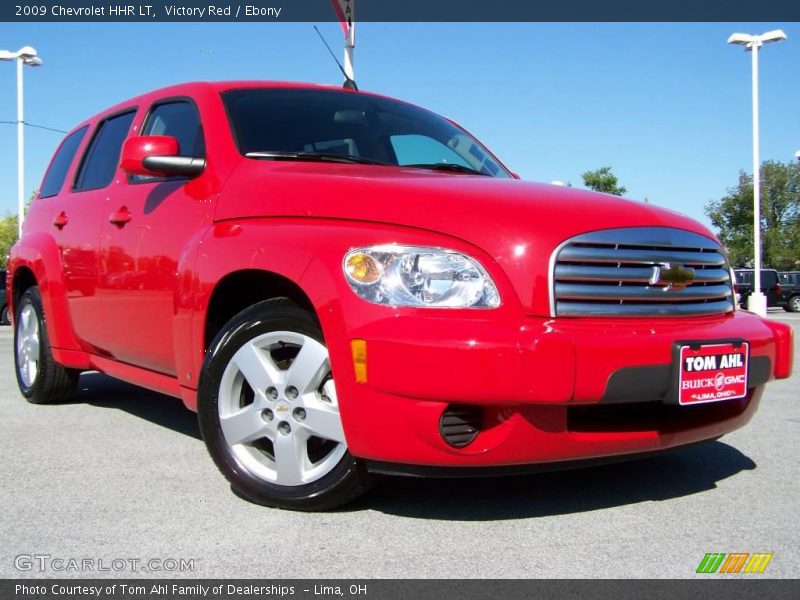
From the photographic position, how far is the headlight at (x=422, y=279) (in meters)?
2.63

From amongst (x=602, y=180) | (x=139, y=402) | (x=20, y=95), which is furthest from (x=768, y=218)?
(x=139, y=402)

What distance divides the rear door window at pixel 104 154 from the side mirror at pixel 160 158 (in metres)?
0.96

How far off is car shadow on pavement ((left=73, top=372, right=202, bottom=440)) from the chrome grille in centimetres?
236

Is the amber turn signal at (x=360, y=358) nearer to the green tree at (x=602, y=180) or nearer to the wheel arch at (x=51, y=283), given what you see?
the wheel arch at (x=51, y=283)

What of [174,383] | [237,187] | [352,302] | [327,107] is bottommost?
[174,383]

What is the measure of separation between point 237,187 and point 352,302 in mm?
954

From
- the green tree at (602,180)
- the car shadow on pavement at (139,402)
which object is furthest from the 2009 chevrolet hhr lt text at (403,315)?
the green tree at (602,180)

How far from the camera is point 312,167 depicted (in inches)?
133

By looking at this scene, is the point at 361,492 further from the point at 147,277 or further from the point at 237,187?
the point at 147,277

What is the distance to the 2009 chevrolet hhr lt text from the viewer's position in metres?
2.59

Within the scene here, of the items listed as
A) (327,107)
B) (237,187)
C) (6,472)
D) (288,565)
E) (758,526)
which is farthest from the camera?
(327,107)

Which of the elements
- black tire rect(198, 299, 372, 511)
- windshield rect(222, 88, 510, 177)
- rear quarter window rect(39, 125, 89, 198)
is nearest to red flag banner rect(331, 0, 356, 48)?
Answer: rear quarter window rect(39, 125, 89, 198)
